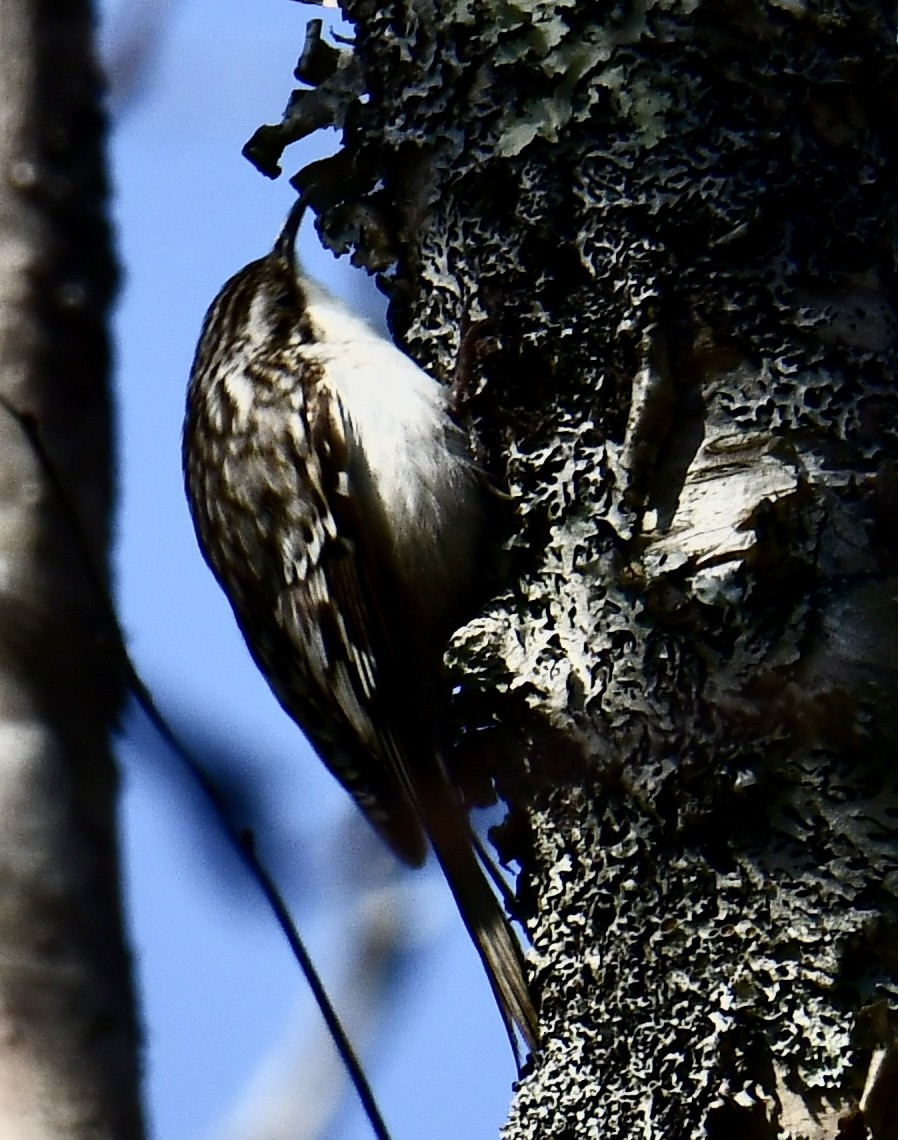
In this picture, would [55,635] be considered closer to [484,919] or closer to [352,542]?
[484,919]

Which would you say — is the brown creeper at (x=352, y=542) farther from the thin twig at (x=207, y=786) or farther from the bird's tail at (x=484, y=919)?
the thin twig at (x=207, y=786)

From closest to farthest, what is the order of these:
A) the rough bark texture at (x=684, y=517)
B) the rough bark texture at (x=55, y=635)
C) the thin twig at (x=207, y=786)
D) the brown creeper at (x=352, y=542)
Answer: the rough bark texture at (x=55, y=635) → the thin twig at (x=207, y=786) → the rough bark texture at (x=684, y=517) → the brown creeper at (x=352, y=542)

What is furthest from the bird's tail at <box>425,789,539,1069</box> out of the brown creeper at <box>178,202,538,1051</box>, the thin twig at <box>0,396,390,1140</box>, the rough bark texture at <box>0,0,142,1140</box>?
the rough bark texture at <box>0,0,142,1140</box>

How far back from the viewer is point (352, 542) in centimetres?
261

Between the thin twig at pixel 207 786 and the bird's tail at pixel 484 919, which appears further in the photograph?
the bird's tail at pixel 484 919

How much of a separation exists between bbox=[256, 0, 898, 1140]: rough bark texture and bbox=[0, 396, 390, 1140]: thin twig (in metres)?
0.52

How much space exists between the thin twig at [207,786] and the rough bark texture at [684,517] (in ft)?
1.70

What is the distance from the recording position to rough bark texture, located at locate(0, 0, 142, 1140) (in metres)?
1.22

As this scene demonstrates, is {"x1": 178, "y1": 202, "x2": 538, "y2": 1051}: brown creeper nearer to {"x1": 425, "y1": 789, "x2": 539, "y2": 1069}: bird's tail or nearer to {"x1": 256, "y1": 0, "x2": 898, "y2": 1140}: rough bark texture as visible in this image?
{"x1": 425, "y1": 789, "x2": 539, "y2": 1069}: bird's tail

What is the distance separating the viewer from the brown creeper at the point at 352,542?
2.34 meters

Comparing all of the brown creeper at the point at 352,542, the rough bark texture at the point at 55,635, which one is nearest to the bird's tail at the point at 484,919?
the brown creeper at the point at 352,542

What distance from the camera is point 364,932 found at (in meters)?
1.87

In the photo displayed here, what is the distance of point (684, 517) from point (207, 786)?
2.38 feet

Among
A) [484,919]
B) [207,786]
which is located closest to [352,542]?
[484,919]
